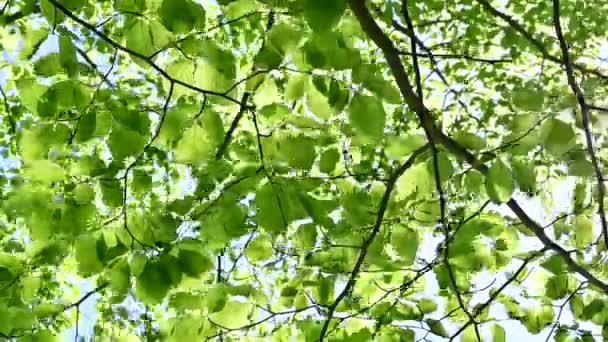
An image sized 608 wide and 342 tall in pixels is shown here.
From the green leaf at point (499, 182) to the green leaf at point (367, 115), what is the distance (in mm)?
303

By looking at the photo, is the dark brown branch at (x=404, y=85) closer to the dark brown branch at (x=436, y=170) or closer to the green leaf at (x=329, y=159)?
the dark brown branch at (x=436, y=170)

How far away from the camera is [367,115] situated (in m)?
1.53

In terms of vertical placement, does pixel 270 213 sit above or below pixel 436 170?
below

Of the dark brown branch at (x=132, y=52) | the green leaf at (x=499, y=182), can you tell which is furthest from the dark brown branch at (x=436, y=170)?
the dark brown branch at (x=132, y=52)

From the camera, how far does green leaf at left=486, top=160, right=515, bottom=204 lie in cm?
164

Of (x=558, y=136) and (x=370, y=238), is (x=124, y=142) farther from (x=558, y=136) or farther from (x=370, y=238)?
(x=558, y=136)

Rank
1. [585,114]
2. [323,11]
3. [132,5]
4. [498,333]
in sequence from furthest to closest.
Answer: [498,333] → [585,114] → [132,5] → [323,11]

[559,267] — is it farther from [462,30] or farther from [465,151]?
[462,30]

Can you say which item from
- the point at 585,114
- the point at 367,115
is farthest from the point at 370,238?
the point at 585,114

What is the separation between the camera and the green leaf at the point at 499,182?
1644mm

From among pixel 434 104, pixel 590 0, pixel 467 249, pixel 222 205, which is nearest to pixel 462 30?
pixel 590 0

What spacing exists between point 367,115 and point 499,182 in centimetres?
36

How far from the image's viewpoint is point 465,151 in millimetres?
1763

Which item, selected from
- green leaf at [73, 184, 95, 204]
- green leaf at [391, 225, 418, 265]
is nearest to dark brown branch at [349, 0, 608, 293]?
green leaf at [391, 225, 418, 265]
